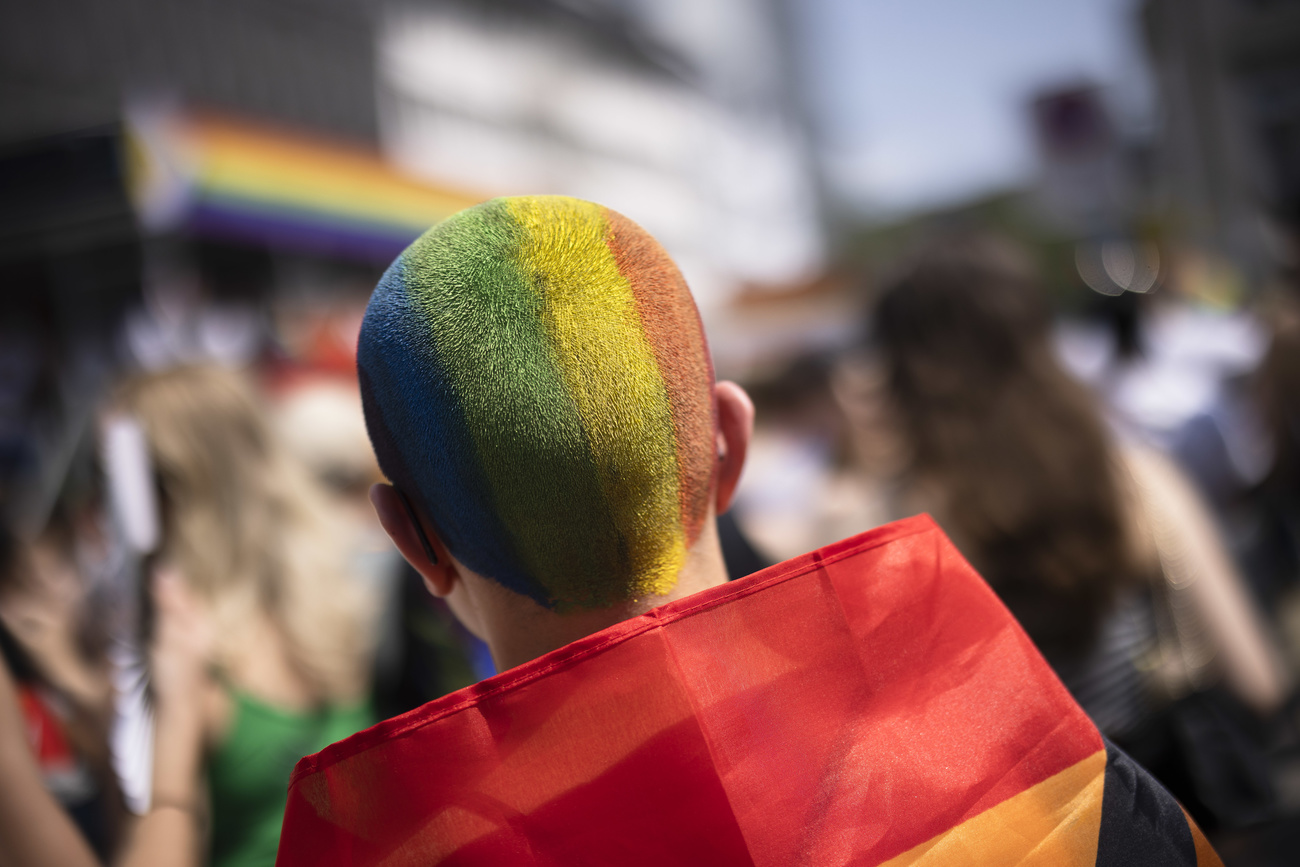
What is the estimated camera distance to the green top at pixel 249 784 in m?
1.80

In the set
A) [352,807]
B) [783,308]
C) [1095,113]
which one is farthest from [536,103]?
[352,807]

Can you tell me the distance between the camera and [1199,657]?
1959mm

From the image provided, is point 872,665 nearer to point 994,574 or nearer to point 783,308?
point 994,574

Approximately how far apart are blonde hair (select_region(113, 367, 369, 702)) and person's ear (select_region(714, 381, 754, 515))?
142 centimetres

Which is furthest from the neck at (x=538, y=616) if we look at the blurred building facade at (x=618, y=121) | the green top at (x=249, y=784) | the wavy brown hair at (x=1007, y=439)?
the blurred building facade at (x=618, y=121)

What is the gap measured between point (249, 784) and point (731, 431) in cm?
135

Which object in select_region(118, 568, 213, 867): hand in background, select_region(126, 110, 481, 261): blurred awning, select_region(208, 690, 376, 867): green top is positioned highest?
select_region(126, 110, 481, 261): blurred awning

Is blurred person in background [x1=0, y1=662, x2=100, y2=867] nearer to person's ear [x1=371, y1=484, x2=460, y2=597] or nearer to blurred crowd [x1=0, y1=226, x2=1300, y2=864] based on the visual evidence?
blurred crowd [x1=0, y1=226, x2=1300, y2=864]

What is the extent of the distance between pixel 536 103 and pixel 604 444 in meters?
31.0

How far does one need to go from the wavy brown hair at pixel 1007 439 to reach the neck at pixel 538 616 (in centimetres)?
109

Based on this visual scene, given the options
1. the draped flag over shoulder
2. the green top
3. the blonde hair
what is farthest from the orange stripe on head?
the blonde hair

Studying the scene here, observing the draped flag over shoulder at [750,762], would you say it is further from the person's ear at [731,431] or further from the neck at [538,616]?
the person's ear at [731,431]

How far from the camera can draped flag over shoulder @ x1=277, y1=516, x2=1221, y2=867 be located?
0.85 meters

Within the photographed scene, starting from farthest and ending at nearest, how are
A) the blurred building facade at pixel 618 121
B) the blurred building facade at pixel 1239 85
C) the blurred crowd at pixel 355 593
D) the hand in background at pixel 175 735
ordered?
the blurred building facade at pixel 618 121 < the blurred building facade at pixel 1239 85 < the blurred crowd at pixel 355 593 < the hand in background at pixel 175 735
